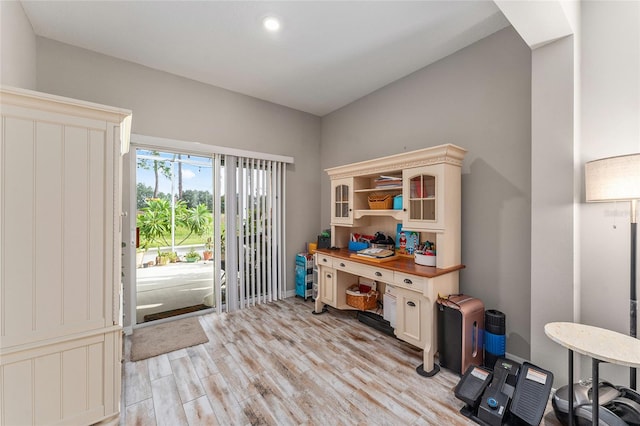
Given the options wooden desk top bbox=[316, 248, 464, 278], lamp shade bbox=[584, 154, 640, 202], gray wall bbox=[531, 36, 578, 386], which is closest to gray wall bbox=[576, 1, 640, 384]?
gray wall bbox=[531, 36, 578, 386]

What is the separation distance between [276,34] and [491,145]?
2.25 m

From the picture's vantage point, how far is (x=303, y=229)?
166 inches

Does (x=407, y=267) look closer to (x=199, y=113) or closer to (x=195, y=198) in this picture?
(x=199, y=113)

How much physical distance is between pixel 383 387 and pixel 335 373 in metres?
0.40

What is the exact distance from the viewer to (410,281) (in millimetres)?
2312

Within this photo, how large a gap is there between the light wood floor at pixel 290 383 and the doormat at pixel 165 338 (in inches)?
3.6

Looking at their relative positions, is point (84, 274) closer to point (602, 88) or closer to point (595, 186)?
point (595, 186)

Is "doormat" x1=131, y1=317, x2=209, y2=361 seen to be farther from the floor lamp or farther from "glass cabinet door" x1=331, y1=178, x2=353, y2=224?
the floor lamp

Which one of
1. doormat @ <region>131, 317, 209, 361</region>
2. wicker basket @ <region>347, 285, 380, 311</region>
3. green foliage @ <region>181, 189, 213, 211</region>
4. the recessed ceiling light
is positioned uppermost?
the recessed ceiling light

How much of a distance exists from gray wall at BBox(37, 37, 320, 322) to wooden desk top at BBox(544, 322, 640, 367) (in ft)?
10.6

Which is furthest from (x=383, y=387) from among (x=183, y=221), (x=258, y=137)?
(x=183, y=221)

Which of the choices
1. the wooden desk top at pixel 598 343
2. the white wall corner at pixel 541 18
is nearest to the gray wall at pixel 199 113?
the white wall corner at pixel 541 18

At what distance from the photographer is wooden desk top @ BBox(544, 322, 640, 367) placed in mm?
1258

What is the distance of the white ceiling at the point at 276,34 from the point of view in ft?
6.74
